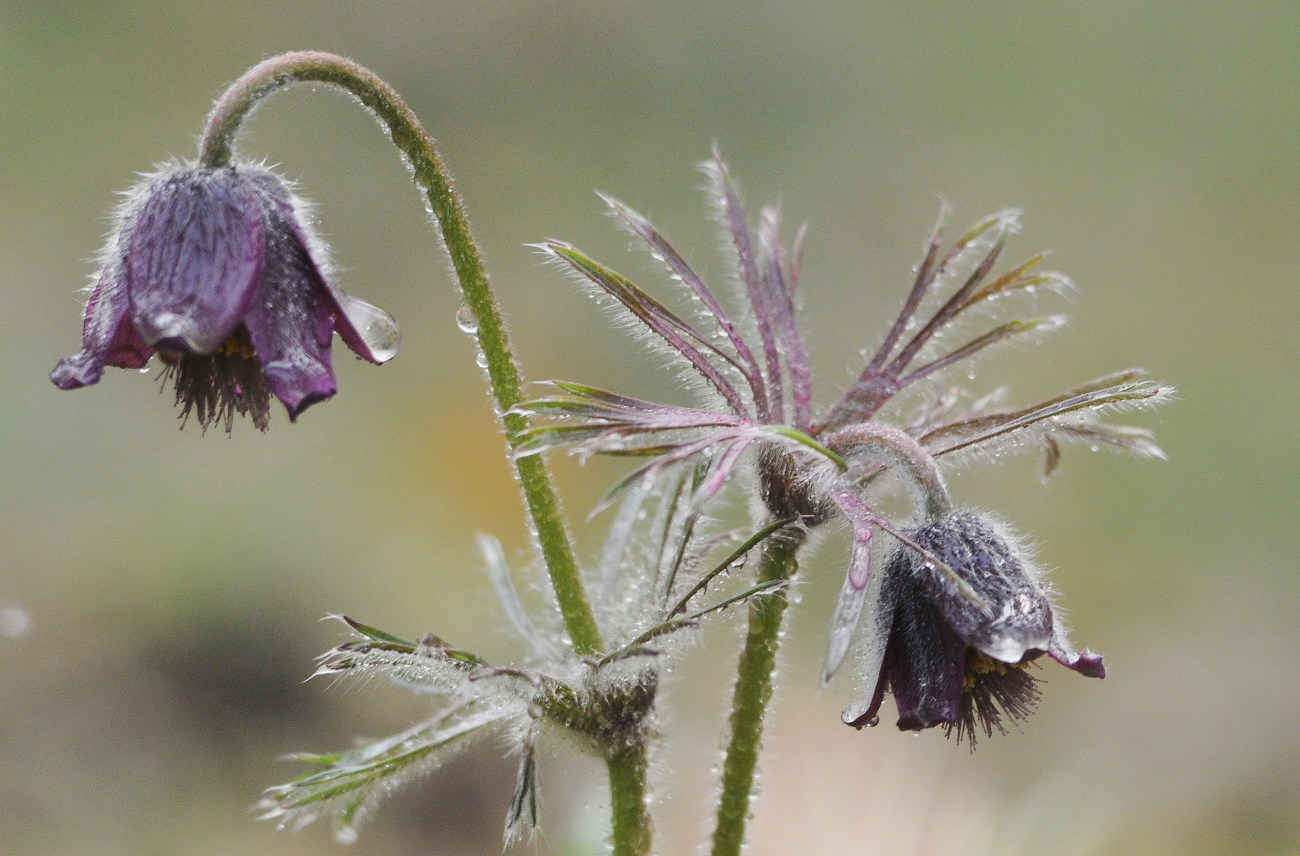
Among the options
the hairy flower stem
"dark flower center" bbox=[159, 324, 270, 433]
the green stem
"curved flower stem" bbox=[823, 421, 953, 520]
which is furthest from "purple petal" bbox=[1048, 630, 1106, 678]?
"dark flower center" bbox=[159, 324, 270, 433]

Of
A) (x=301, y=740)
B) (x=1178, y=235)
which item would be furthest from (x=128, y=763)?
(x=1178, y=235)

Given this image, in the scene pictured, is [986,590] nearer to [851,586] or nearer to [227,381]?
[851,586]

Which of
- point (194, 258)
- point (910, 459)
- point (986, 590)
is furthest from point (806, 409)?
point (194, 258)

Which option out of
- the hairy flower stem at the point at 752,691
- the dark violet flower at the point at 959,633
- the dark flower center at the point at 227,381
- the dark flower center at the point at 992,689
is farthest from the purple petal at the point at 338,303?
the dark flower center at the point at 992,689

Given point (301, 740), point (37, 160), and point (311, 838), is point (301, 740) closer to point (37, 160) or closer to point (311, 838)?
point (311, 838)

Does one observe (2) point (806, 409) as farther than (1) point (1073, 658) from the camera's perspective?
Yes

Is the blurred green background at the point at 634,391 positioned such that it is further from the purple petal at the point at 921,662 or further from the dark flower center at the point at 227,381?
the dark flower center at the point at 227,381
